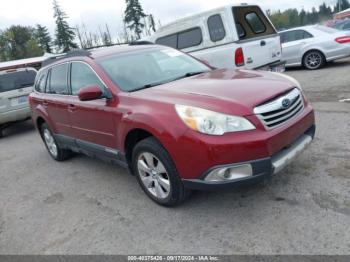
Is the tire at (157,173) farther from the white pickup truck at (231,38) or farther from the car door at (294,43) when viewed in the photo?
the car door at (294,43)

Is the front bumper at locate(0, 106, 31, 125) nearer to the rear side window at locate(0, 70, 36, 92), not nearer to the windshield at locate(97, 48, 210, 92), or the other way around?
the rear side window at locate(0, 70, 36, 92)

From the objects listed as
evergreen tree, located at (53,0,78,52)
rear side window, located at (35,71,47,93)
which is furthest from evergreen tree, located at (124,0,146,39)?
rear side window, located at (35,71,47,93)

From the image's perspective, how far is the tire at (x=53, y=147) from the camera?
19.4ft

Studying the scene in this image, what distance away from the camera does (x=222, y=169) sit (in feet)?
9.98

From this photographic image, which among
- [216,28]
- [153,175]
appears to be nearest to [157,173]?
[153,175]

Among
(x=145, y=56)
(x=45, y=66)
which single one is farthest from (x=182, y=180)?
(x=45, y=66)

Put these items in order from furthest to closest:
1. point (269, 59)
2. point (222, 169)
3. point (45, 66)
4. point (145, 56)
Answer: point (269, 59), point (45, 66), point (145, 56), point (222, 169)

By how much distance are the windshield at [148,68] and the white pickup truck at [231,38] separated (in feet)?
9.51

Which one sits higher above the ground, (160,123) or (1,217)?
(160,123)

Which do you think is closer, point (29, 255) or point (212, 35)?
point (29, 255)

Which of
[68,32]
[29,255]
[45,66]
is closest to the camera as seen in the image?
[29,255]

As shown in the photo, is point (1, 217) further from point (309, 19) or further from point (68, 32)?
point (309, 19)

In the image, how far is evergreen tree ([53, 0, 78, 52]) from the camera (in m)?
59.4

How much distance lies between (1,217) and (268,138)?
330cm
